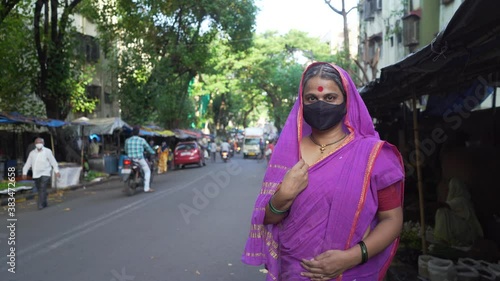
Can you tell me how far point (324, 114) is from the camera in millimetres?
1954

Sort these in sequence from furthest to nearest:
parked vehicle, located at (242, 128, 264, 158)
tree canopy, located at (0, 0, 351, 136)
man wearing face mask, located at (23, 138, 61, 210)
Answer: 1. parked vehicle, located at (242, 128, 264, 158)
2. tree canopy, located at (0, 0, 351, 136)
3. man wearing face mask, located at (23, 138, 61, 210)

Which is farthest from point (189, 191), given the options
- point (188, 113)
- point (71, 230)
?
point (188, 113)

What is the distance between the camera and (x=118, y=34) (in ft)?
74.8

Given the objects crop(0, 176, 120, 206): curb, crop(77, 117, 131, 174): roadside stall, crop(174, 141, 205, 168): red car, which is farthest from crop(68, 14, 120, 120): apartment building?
crop(0, 176, 120, 206): curb

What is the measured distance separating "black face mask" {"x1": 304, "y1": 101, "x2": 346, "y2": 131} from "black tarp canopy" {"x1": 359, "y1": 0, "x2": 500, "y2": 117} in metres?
1.28

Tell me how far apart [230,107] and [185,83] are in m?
27.1

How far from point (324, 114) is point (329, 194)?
373 millimetres

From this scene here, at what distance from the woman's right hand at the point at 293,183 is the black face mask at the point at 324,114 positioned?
0.24 metres

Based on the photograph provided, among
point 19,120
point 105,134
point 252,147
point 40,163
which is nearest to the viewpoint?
point 40,163

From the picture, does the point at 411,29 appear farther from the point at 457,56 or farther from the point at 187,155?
the point at 457,56

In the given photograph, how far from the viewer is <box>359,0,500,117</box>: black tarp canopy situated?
2738 millimetres

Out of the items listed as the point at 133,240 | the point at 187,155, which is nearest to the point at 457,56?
the point at 133,240

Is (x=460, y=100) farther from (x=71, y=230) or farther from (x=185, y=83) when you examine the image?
(x=185, y=83)

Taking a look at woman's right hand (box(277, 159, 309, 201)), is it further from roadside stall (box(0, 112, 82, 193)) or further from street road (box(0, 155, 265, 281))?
roadside stall (box(0, 112, 82, 193))
